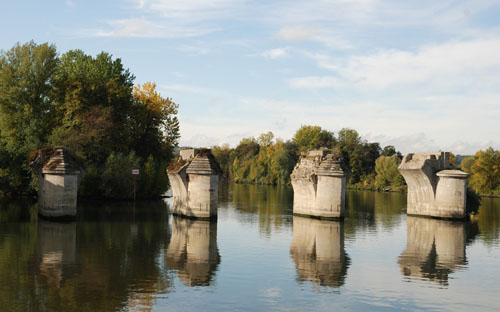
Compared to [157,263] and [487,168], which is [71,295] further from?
[487,168]

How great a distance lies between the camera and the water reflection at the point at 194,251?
61.8ft

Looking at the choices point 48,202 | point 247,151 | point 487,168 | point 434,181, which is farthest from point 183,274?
point 247,151

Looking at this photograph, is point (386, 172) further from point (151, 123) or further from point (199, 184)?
point (199, 184)

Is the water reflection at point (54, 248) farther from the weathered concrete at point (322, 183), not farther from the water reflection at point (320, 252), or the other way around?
the weathered concrete at point (322, 183)

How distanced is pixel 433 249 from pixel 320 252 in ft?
22.1

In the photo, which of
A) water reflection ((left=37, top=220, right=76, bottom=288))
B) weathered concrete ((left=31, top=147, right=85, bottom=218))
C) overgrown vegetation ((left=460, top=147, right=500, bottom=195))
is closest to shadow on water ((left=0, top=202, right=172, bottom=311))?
water reflection ((left=37, top=220, right=76, bottom=288))

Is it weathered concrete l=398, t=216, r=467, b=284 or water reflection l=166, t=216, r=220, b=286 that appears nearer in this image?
water reflection l=166, t=216, r=220, b=286

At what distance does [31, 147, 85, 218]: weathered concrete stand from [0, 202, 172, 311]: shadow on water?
32.4 inches

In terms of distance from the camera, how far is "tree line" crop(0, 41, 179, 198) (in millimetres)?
46719

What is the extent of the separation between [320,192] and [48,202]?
17962 millimetres

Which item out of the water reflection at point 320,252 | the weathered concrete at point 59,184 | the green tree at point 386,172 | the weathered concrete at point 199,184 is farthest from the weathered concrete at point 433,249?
the green tree at point 386,172

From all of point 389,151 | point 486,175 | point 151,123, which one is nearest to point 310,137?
point 389,151

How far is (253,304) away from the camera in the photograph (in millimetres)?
15156

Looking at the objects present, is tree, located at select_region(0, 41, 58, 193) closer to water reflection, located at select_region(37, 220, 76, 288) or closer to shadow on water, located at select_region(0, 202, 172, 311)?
shadow on water, located at select_region(0, 202, 172, 311)
